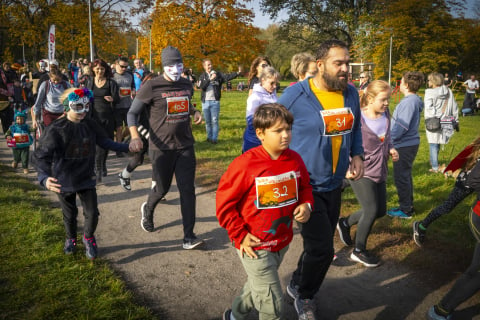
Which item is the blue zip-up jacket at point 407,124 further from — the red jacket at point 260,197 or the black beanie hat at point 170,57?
the red jacket at point 260,197

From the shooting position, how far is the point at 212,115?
452 inches

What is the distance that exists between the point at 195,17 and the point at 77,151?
28.1m

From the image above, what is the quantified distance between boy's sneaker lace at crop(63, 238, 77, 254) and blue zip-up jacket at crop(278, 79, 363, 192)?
9.53ft

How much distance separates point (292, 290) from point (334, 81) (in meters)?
1.94

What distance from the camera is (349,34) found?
1409 inches

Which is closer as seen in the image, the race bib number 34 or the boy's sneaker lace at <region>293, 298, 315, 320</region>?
the race bib number 34

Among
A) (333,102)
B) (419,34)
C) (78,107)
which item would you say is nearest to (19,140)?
(78,107)

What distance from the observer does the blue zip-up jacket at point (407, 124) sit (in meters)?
5.93

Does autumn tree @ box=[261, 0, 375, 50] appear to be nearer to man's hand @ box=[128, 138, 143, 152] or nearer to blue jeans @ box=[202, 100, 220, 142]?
blue jeans @ box=[202, 100, 220, 142]

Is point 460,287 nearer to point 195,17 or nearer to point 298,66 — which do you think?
point 298,66

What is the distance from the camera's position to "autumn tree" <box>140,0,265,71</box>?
29781 mm

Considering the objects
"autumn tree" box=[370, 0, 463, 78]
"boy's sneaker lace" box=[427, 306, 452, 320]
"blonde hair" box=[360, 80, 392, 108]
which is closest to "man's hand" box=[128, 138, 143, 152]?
"blonde hair" box=[360, 80, 392, 108]

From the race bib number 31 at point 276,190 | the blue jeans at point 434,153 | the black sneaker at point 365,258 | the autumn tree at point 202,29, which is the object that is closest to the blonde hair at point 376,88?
the black sneaker at point 365,258

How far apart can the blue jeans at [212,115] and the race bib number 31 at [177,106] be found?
21.3ft
